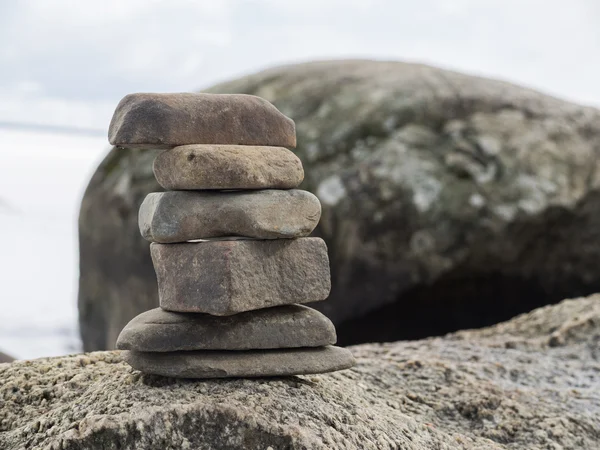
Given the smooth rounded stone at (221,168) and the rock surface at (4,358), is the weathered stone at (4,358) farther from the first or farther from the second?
the smooth rounded stone at (221,168)

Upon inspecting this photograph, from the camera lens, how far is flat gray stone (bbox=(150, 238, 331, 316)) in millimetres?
3680

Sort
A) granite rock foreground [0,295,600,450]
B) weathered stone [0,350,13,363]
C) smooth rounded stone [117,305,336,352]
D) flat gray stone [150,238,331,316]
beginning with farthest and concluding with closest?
weathered stone [0,350,13,363]
smooth rounded stone [117,305,336,352]
flat gray stone [150,238,331,316]
granite rock foreground [0,295,600,450]

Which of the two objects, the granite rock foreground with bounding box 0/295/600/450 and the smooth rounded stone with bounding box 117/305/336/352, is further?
the smooth rounded stone with bounding box 117/305/336/352

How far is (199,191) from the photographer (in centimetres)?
388

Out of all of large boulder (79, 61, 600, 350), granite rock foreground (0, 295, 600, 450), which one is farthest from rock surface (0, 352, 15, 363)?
large boulder (79, 61, 600, 350)

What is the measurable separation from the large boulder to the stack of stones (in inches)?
146

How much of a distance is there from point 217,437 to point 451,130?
16.9 feet

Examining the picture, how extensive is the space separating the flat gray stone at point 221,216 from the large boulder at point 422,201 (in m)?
3.78

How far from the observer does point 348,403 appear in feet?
13.2

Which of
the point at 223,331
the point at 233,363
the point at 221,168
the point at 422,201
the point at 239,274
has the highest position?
the point at 221,168

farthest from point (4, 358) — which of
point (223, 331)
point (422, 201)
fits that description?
point (422, 201)

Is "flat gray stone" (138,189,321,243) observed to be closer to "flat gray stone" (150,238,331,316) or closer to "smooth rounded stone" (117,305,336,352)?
"flat gray stone" (150,238,331,316)

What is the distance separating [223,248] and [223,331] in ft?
1.23

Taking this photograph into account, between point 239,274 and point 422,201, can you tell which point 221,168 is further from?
point 422,201
